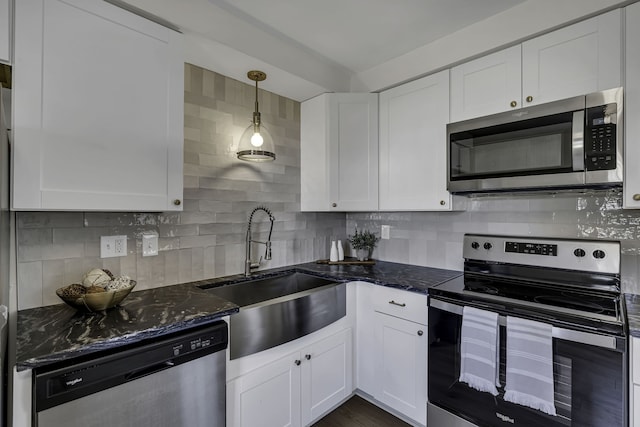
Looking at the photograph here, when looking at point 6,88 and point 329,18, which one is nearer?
point 6,88

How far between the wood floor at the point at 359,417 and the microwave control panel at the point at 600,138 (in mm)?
1818

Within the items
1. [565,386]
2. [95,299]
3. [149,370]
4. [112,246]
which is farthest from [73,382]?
[565,386]

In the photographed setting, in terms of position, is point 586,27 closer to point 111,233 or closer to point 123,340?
point 123,340

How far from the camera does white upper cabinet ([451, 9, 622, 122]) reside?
1479 mm

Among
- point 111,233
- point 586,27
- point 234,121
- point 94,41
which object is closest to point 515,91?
point 586,27

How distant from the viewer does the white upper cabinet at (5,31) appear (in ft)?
3.68

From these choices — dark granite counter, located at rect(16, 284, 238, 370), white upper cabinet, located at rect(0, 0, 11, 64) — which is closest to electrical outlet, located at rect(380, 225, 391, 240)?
dark granite counter, located at rect(16, 284, 238, 370)

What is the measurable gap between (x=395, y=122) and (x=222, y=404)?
2038mm

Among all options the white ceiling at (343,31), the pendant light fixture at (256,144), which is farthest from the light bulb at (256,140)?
the white ceiling at (343,31)

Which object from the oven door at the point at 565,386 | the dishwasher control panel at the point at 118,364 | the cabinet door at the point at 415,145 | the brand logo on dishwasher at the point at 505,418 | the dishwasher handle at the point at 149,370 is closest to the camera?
the dishwasher control panel at the point at 118,364

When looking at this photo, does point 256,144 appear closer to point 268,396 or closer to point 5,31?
point 5,31

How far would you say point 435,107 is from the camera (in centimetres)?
208

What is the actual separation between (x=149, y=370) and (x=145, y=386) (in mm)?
55

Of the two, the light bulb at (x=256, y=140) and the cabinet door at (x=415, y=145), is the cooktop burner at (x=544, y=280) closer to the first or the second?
the cabinet door at (x=415, y=145)
